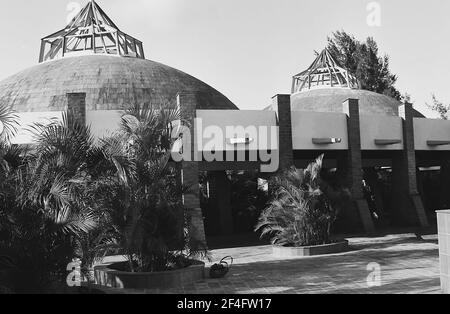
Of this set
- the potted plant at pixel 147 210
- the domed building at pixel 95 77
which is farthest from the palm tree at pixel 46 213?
the domed building at pixel 95 77

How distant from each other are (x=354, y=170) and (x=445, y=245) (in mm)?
12296

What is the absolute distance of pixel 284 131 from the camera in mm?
18422

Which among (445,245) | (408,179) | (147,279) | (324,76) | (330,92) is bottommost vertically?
(147,279)

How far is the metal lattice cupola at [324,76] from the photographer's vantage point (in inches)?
1417

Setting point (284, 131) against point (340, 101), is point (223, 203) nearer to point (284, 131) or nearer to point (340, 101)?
point (284, 131)

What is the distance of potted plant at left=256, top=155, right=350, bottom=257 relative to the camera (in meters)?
14.7

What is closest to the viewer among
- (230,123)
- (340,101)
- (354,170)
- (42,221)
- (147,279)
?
(42,221)

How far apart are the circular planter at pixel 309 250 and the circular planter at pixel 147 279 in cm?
462

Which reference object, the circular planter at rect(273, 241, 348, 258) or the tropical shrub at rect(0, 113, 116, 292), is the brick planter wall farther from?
the circular planter at rect(273, 241, 348, 258)

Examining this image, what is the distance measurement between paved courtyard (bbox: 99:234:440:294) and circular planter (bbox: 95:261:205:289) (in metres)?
0.29

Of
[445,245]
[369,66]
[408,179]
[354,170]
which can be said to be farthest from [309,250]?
[369,66]

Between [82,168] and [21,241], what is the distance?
216 cm

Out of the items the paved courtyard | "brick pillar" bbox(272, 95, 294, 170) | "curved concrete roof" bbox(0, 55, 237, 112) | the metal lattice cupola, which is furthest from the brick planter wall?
the metal lattice cupola
